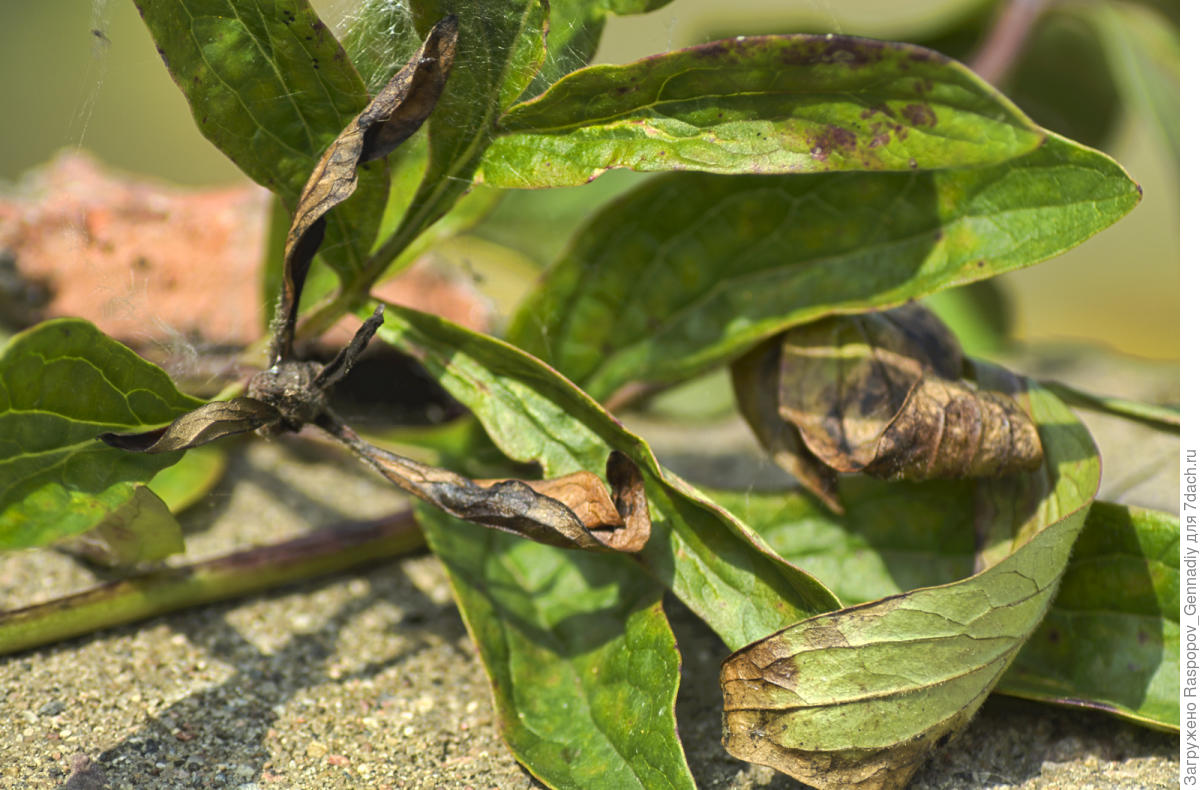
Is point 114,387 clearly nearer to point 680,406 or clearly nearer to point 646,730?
point 646,730

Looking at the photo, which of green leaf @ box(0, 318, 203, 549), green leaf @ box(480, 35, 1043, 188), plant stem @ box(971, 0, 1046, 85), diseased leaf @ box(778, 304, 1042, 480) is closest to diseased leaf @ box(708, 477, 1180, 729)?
diseased leaf @ box(778, 304, 1042, 480)

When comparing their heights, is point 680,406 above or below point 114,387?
below

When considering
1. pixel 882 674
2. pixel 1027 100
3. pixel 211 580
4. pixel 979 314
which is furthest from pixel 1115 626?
pixel 1027 100

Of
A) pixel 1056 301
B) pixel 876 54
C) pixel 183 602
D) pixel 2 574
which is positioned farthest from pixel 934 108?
pixel 1056 301

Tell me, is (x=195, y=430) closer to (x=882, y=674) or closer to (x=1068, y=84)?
(x=882, y=674)

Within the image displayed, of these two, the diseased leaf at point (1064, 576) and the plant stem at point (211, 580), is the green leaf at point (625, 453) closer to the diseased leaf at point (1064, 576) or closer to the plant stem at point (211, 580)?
the diseased leaf at point (1064, 576)

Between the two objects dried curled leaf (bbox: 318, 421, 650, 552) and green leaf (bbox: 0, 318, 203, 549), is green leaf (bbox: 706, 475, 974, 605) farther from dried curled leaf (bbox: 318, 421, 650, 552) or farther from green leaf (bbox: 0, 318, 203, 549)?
green leaf (bbox: 0, 318, 203, 549)
